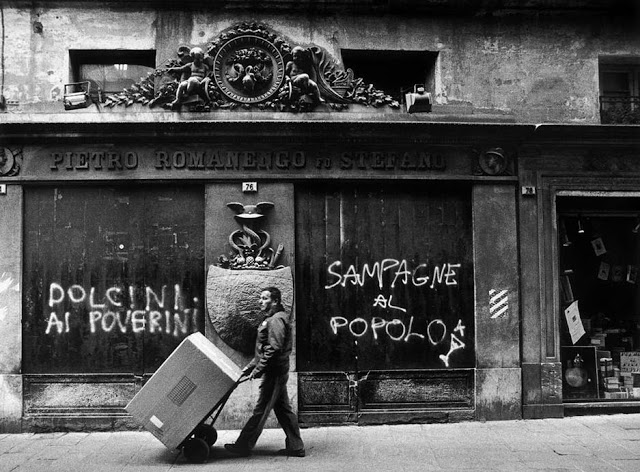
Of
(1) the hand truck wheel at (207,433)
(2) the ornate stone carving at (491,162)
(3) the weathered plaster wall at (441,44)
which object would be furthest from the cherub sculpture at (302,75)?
(1) the hand truck wheel at (207,433)

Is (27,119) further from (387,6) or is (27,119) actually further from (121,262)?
(387,6)

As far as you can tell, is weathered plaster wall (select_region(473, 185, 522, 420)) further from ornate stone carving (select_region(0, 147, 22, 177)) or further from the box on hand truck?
ornate stone carving (select_region(0, 147, 22, 177))

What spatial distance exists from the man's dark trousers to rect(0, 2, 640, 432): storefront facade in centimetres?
146

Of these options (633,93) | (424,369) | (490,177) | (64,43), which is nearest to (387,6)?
(490,177)

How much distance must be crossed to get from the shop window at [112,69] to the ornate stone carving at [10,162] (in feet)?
4.56

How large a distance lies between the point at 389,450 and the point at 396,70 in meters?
5.52

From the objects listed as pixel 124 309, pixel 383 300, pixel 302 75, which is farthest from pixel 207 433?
pixel 302 75

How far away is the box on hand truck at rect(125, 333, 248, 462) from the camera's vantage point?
7.13 metres

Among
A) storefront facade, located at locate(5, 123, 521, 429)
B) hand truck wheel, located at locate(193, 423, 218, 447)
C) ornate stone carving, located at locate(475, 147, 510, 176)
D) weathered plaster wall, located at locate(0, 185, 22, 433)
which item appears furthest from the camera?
ornate stone carving, located at locate(475, 147, 510, 176)

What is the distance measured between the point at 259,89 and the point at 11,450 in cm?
572

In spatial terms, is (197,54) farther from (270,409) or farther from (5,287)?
(270,409)

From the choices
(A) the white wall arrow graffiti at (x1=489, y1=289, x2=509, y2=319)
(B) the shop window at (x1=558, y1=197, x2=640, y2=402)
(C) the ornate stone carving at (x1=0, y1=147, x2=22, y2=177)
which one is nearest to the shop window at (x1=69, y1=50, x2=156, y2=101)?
(C) the ornate stone carving at (x1=0, y1=147, x2=22, y2=177)

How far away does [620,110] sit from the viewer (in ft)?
32.3

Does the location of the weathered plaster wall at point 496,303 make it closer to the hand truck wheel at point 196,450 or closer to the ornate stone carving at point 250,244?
the ornate stone carving at point 250,244
